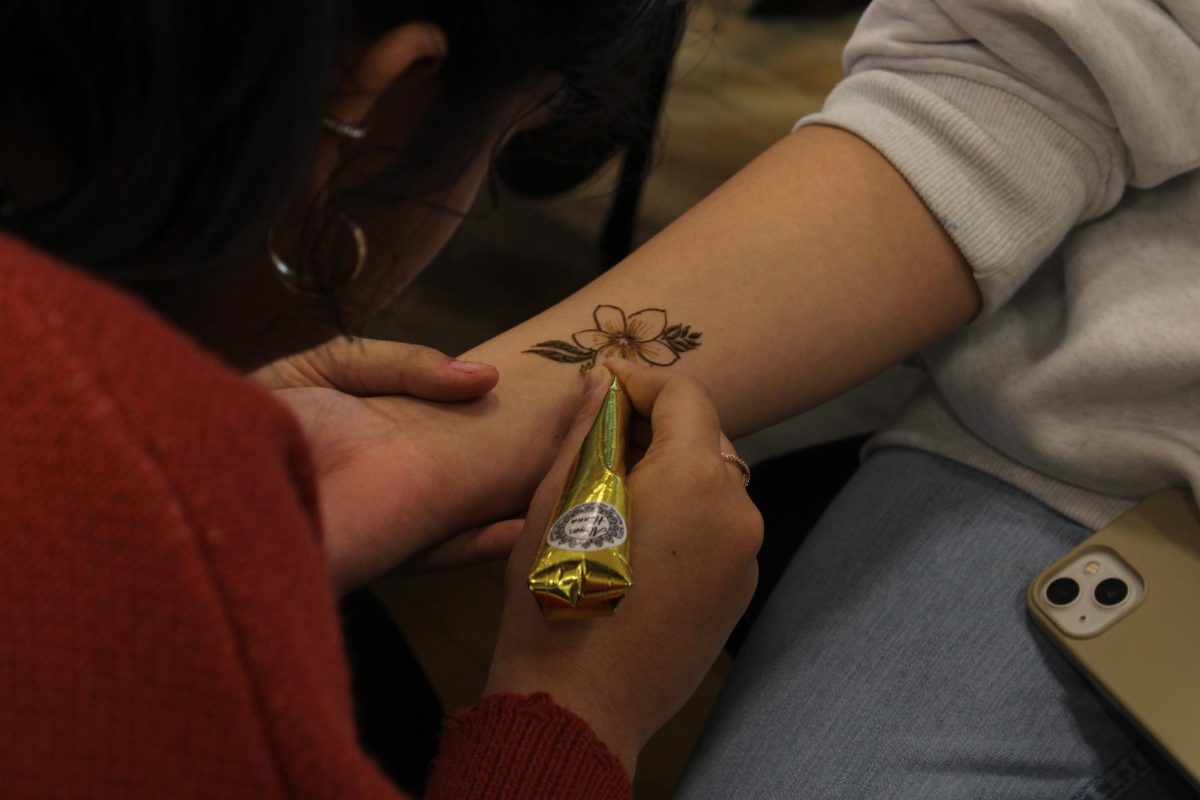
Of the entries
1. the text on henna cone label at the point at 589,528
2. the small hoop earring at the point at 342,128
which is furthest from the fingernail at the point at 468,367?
the small hoop earring at the point at 342,128

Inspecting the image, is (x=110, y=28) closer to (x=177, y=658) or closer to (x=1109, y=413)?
(x=177, y=658)

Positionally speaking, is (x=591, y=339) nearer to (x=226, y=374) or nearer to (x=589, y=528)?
(x=589, y=528)

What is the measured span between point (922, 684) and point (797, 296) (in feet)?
1.12

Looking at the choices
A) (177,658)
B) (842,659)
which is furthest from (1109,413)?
(177,658)

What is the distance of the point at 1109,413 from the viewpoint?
2.63 feet

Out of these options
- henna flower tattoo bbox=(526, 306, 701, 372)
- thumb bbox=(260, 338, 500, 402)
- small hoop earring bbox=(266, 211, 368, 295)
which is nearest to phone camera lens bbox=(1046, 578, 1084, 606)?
henna flower tattoo bbox=(526, 306, 701, 372)

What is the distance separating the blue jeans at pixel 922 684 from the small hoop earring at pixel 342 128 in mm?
536

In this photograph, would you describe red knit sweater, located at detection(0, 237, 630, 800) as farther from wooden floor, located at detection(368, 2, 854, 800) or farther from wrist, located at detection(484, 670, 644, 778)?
wooden floor, located at detection(368, 2, 854, 800)

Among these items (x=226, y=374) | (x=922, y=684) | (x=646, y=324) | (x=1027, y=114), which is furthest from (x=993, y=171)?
(x=226, y=374)

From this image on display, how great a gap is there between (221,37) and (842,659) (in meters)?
0.63

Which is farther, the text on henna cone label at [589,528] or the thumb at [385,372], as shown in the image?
the thumb at [385,372]

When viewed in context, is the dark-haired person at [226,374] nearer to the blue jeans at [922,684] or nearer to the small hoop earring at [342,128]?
the small hoop earring at [342,128]

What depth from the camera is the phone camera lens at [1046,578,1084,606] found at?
0.77 m

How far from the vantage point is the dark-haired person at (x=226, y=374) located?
302 millimetres
